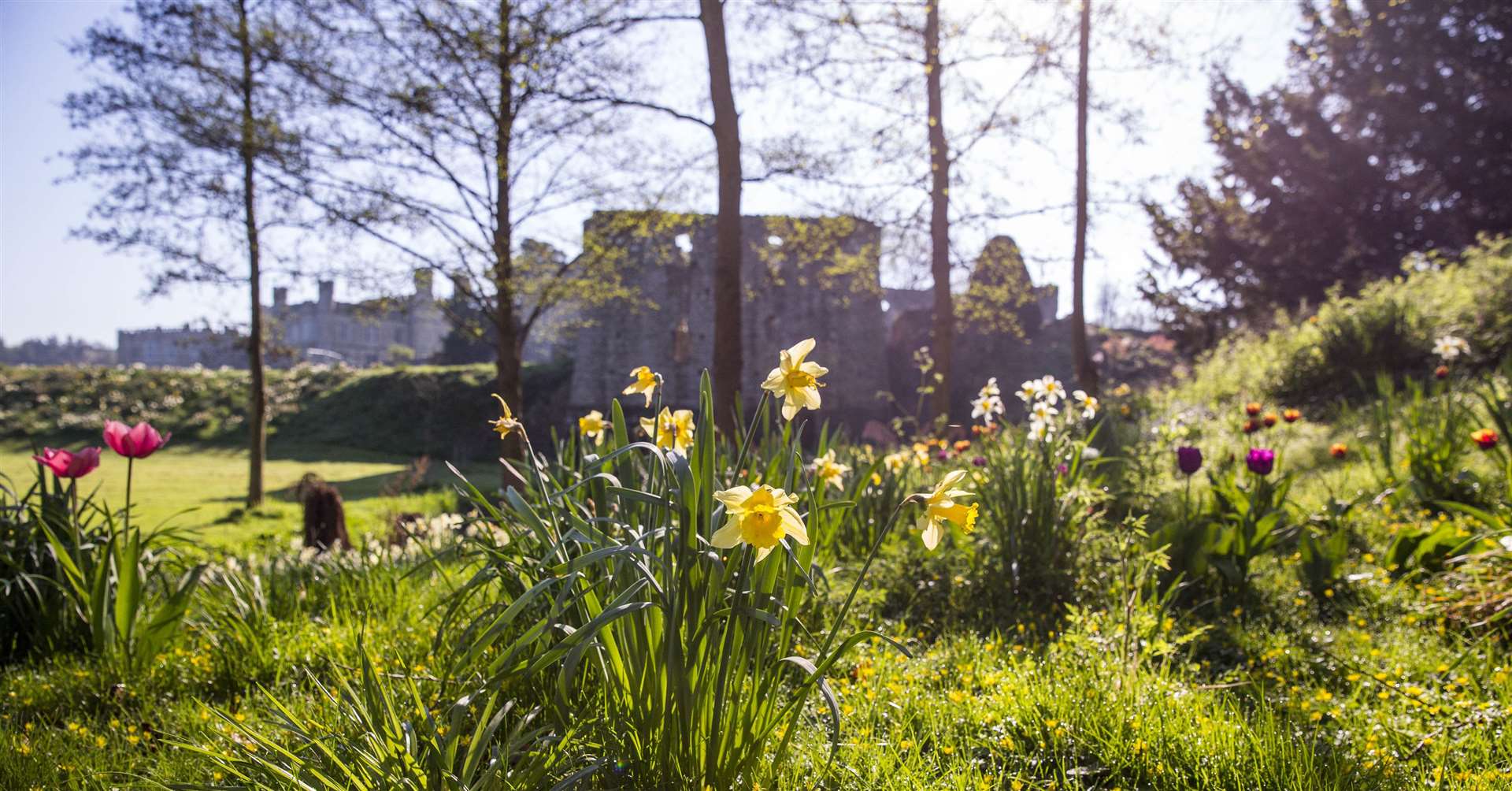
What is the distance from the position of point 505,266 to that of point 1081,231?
5734 mm

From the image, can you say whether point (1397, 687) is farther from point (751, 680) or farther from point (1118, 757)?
point (751, 680)

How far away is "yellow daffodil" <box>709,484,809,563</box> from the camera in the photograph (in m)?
1.11

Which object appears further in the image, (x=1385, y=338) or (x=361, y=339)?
(x=361, y=339)

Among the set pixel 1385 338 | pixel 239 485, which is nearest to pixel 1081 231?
pixel 1385 338

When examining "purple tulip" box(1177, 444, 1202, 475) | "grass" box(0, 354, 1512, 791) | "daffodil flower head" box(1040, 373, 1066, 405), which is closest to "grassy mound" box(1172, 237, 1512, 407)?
"grass" box(0, 354, 1512, 791)

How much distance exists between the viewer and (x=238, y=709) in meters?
2.14

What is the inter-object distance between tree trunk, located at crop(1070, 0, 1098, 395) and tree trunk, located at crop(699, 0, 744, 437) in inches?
172

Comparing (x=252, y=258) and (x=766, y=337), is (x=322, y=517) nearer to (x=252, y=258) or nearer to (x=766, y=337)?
(x=252, y=258)

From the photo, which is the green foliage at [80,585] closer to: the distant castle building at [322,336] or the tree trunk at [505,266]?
the tree trunk at [505,266]

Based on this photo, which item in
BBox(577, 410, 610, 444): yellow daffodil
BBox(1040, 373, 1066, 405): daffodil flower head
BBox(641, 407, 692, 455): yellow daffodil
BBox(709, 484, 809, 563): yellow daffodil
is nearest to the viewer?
BBox(709, 484, 809, 563): yellow daffodil

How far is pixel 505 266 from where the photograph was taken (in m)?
7.20

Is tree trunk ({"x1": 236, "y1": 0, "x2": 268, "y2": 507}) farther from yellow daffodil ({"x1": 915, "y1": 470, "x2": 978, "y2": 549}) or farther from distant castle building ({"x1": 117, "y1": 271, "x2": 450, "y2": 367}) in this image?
yellow daffodil ({"x1": 915, "y1": 470, "x2": 978, "y2": 549})

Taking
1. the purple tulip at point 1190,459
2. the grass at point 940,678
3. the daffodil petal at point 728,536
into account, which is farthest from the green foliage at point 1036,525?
the daffodil petal at point 728,536

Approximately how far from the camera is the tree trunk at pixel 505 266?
22.1ft
